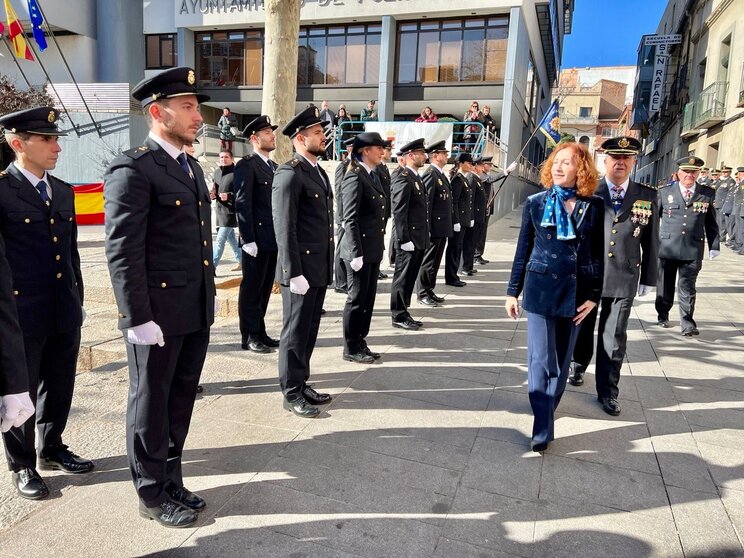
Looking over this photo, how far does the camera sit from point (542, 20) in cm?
2914

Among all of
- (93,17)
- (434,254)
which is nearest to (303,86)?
(93,17)

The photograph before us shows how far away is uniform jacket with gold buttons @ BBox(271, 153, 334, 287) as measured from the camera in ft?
12.7

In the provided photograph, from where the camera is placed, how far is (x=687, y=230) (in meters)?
6.83

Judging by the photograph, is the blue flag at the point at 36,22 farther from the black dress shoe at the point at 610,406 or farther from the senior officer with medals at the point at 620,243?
the black dress shoe at the point at 610,406

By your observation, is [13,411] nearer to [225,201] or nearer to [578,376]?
[578,376]

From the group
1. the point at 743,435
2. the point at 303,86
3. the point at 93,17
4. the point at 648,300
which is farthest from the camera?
the point at 93,17

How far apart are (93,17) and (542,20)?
935 inches

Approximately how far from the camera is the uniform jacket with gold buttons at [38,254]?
2889 millimetres

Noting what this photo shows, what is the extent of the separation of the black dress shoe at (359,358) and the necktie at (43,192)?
2.98m

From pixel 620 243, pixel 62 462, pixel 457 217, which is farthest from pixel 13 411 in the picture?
pixel 457 217

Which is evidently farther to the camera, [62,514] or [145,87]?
[62,514]

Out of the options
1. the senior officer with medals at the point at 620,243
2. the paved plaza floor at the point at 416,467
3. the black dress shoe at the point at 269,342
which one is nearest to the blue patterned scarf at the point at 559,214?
the senior officer with medals at the point at 620,243

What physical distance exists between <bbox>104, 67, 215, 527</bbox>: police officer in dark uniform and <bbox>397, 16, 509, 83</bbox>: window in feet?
75.7

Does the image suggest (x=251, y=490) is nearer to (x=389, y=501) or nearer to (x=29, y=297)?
(x=389, y=501)
